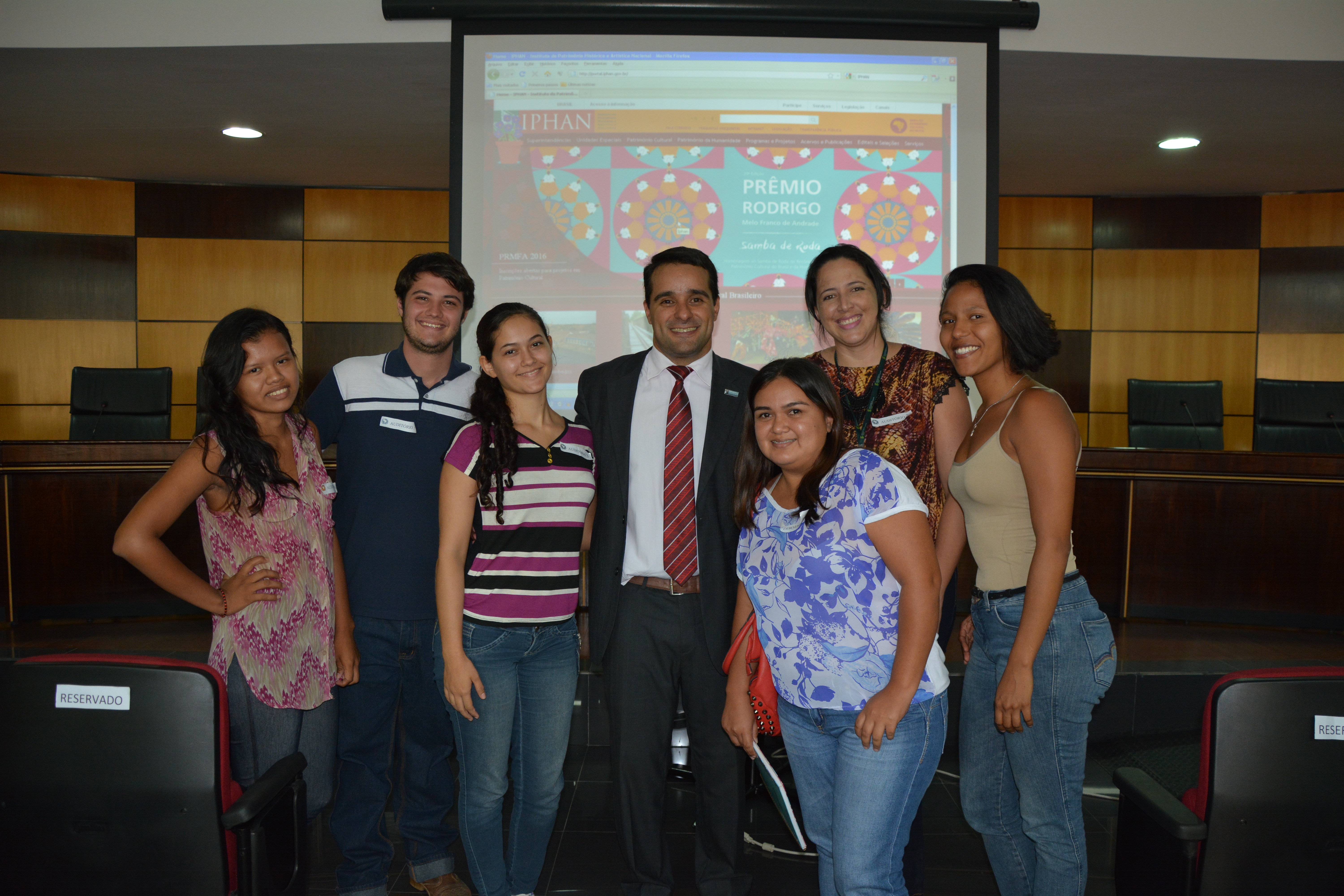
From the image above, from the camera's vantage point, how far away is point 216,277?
6898mm

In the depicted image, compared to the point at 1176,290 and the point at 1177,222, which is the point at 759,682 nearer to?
the point at 1176,290

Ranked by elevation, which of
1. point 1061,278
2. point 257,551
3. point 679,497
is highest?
point 1061,278

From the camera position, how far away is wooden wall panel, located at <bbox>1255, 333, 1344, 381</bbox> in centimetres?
686

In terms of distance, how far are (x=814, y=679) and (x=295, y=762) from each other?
1.00 metres

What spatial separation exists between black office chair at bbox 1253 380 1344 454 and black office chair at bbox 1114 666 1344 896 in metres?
4.66

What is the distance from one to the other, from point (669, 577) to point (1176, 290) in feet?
22.2

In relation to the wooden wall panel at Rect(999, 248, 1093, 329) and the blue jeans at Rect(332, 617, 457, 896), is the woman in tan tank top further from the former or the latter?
the wooden wall panel at Rect(999, 248, 1093, 329)

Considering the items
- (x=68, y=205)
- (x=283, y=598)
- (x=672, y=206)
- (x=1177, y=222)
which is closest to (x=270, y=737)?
(x=283, y=598)

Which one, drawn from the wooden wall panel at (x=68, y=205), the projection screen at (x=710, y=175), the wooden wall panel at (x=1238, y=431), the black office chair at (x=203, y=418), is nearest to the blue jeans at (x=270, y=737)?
the black office chair at (x=203, y=418)

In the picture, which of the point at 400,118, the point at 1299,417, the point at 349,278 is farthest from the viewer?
the point at 349,278

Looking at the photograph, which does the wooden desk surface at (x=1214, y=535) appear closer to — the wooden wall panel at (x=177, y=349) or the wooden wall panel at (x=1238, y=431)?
the wooden wall panel at (x=1238, y=431)

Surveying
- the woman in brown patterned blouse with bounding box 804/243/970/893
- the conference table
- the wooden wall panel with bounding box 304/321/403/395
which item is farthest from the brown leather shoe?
the wooden wall panel with bounding box 304/321/403/395

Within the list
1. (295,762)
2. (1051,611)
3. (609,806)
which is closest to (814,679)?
(1051,611)

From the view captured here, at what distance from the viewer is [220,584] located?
1788mm
